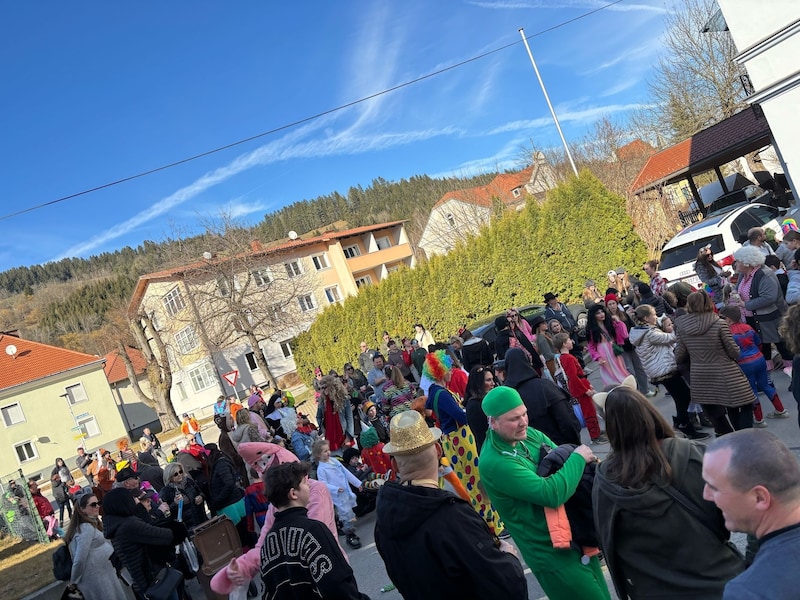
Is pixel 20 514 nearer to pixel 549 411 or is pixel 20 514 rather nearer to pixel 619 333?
pixel 619 333

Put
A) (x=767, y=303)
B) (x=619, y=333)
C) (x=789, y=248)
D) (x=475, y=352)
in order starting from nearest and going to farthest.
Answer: (x=767, y=303)
(x=789, y=248)
(x=619, y=333)
(x=475, y=352)

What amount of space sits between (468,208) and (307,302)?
1555 centimetres

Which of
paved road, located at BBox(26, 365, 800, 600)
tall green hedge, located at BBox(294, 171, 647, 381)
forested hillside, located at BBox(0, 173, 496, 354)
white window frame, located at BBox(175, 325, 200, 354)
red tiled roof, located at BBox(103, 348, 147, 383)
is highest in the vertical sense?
forested hillside, located at BBox(0, 173, 496, 354)

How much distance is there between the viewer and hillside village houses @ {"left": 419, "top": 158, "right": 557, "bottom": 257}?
4378 centimetres

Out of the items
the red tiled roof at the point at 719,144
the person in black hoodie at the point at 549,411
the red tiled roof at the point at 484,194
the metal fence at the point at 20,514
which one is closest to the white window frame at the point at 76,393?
the metal fence at the point at 20,514

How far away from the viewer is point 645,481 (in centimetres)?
256

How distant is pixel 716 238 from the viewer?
14.4m

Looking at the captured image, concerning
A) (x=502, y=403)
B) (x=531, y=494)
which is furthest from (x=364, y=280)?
(x=531, y=494)

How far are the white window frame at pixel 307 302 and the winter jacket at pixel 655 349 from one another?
42316 mm

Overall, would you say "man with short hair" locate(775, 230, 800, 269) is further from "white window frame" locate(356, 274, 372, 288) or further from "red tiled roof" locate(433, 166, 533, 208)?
Answer: "white window frame" locate(356, 274, 372, 288)

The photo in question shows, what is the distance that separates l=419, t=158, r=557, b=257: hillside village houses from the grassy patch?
1196 inches

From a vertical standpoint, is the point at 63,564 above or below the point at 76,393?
below

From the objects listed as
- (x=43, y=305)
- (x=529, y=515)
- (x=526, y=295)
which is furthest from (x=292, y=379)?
(x=43, y=305)

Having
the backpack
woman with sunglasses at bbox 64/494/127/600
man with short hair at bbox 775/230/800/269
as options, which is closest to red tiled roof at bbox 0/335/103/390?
the backpack
